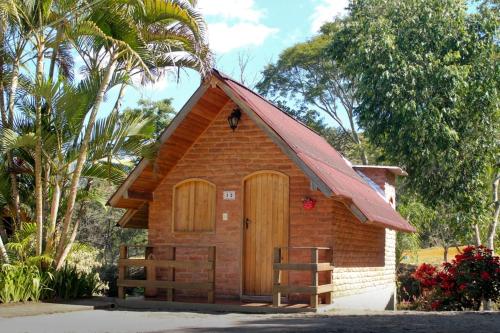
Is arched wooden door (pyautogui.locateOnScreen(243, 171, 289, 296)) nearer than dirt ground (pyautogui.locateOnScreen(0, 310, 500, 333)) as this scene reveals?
No

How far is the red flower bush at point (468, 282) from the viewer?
1503cm

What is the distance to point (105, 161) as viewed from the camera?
45.6ft

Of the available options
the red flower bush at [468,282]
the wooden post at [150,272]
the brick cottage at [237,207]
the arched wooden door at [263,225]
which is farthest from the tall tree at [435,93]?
the wooden post at [150,272]

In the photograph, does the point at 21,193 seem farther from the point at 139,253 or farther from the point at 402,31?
the point at 139,253

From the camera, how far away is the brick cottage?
1263cm

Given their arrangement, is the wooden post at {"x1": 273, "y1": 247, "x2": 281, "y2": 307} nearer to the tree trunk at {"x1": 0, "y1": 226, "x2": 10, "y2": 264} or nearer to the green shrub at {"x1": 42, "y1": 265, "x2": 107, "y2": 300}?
the green shrub at {"x1": 42, "y1": 265, "x2": 107, "y2": 300}

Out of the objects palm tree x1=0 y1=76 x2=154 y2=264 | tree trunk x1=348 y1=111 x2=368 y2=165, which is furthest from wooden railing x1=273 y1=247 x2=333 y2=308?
tree trunk x1=348 y1=111 x2=368 y2=165

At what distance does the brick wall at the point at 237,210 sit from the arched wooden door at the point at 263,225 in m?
0.16

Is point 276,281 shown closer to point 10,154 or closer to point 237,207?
point 237,207

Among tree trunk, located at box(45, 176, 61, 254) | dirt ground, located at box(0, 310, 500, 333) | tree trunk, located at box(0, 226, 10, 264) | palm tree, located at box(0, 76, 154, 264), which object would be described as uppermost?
palm tree, located at box(0, 76, 154, 264)

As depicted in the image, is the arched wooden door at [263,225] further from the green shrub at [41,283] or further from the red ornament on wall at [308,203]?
the green shrub at [41,283]

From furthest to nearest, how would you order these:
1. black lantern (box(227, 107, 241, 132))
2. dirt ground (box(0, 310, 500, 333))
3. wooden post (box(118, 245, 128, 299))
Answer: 1. black lantern (box(227, 107, 241, 132))
2. wooden post (box(118, 245, 128, 299))
3. dirt ground (box(0, 310, 500, 333))

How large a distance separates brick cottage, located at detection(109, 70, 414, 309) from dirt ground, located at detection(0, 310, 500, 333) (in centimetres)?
154

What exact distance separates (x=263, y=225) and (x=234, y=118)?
233 centimetres
